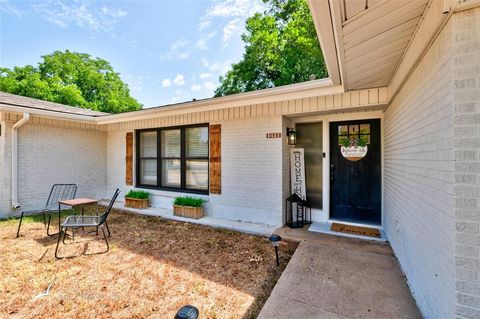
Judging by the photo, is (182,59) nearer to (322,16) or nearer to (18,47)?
(18,47)

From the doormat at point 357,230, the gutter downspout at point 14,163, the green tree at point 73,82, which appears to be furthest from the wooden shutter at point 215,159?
the green tree at point 73,82

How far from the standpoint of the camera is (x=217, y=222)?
471 centimetres

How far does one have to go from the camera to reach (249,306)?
215 centimetres

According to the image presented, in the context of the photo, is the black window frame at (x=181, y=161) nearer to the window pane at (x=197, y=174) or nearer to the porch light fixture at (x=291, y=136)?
the window pane at (x=197, y=174)

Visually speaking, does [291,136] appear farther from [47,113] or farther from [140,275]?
[47,113]

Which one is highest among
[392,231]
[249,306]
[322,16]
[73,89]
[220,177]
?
[73,89]

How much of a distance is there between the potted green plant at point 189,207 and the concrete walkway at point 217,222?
102 millimetres

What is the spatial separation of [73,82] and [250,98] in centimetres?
2566

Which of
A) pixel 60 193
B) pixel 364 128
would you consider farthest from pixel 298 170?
pixel 60 193

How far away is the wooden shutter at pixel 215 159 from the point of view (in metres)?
5.02

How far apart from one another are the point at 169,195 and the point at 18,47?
15046 millimetres

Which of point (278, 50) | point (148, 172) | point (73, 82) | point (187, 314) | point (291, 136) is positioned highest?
point (73, 82)

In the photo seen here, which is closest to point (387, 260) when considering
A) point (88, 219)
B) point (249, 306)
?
point (249, 306)

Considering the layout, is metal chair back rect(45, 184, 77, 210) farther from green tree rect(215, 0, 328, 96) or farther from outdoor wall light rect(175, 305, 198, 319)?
green tree rect(215, 0, 328, 96)
